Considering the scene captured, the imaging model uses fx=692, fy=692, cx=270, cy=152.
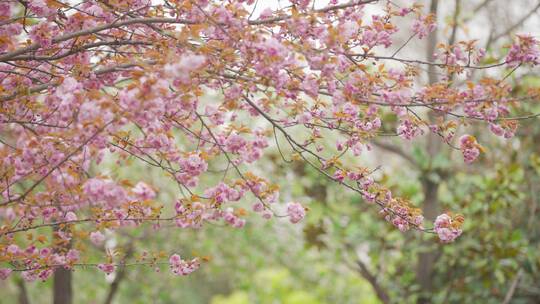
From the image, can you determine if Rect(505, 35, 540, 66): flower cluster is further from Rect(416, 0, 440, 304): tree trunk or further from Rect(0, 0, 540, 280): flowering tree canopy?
Rect(416, 0, 440, 304): tree trunk

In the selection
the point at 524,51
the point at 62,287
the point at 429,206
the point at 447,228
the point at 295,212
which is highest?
the point at 62,287

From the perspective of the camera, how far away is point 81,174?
3.03 meters

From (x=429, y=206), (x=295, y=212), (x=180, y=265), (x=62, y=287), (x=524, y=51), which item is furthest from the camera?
(x=62, y=287)

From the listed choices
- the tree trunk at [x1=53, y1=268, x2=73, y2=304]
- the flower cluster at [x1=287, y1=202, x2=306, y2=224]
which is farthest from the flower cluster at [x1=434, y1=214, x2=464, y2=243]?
the tree trunk at [x1=53, y1=268, x2=73, y2=304]

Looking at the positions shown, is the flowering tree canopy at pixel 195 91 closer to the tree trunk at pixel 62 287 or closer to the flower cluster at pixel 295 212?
the flower cluster at pixel 295 212

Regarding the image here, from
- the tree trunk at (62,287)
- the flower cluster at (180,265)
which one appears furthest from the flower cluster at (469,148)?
the tree trunk at (62,287)

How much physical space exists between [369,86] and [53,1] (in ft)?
4.02

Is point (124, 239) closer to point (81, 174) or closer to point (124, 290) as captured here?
point (124, 290)

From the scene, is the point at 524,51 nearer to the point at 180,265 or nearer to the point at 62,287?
the point at 180,265

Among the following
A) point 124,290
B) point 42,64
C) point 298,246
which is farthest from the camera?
point 298,246

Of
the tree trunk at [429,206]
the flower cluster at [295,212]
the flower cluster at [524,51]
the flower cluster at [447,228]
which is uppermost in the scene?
the tree trunk at [429,206]

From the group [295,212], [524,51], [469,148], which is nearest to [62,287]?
[295,212]

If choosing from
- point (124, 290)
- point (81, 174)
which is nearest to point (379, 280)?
point (124, 290)

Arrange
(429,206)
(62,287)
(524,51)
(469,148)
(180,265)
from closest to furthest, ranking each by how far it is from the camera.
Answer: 1. (524,51)
2. (469,148)
3. (180,265)
4. (429,206)
5. (62,287)
